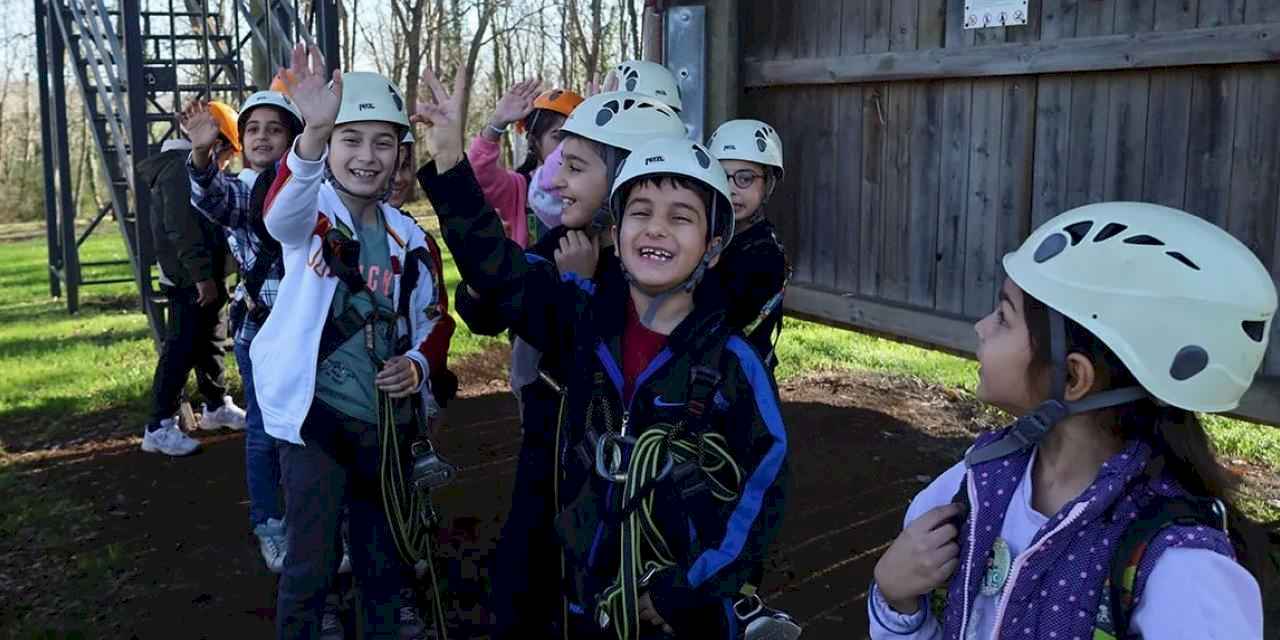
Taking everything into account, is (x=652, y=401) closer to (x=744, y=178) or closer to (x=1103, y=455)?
(x=1103, y=455)

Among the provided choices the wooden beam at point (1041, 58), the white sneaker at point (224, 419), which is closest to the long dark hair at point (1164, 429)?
the wooden beam at point (1041, 58)

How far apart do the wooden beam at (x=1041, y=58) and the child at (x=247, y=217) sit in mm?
2895

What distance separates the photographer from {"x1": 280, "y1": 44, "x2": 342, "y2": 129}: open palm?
3.17m

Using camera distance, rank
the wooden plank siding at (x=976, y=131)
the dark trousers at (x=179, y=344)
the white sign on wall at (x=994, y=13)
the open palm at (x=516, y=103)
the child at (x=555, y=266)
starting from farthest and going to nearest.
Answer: the dark trousers at (x=179, y=344) < the white sign on wall at (x=994, y=13) < the wooden plank siding at (x=976, y=131) < the open palm at (x=516, y=103) < the child at (x=555, y=266)

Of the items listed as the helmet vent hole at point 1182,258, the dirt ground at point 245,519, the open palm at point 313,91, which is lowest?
the dirt ground at point 245,519

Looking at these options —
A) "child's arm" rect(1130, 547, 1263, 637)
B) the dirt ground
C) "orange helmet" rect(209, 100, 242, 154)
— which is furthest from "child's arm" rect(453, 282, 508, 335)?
"orange helmet" rect(209, 100, 242, 154)

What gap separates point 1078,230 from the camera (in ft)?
6.05

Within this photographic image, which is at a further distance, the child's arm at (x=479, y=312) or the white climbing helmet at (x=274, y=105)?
the white climbing helmet at (x=274, y=105)

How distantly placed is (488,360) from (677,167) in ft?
21.6

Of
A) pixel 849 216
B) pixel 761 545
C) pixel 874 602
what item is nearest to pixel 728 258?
pixel 761 545

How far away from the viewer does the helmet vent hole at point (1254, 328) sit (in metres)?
1.71

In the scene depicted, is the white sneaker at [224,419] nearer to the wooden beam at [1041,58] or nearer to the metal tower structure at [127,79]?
the metal tower structure at [127,79]

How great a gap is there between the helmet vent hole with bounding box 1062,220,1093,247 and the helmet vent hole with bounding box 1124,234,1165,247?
0.08 meters

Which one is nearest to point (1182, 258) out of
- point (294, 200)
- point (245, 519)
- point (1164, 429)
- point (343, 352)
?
point (1164, 429)
